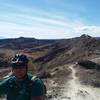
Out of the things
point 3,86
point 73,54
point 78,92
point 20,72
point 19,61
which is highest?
point 19,61

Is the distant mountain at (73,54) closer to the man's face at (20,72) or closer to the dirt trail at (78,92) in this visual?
the dirt trail at (78,92)

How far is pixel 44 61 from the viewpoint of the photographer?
6003 cm

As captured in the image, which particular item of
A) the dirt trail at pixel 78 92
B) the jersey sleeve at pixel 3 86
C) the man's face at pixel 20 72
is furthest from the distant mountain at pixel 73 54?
the man's face at pixel 20 72

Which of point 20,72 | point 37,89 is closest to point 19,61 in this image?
point 20,72

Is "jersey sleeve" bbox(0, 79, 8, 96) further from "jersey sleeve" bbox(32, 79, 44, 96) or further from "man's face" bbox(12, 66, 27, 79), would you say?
"jersey sleeve" bbox(32, 79, 44, 96)

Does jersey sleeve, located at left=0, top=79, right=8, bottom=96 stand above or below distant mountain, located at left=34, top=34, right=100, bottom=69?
above

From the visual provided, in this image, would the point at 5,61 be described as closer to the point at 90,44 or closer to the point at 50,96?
the point at 90,44

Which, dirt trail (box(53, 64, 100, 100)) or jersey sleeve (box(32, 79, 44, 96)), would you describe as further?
dirt trail (box(53, 64, 100, 100))

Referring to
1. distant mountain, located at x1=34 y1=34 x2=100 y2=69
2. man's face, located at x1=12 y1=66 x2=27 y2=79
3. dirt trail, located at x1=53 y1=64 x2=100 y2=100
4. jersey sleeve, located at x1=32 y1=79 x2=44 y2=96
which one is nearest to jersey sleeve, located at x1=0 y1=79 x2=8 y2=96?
man's face, located at x1=12 y1=66 x2=27 y2=79

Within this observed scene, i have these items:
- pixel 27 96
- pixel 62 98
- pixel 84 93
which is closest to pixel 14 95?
pixel 27 96

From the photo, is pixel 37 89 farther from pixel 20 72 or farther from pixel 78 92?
pixel 78 92

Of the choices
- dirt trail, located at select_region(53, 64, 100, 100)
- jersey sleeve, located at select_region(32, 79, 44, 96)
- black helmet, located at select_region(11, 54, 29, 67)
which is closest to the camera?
jersey sleeve, located at select_region(32, 79, 44, 96)

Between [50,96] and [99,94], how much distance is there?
3895 millimetres

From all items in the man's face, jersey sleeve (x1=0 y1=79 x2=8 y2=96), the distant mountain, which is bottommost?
the distant mountain
